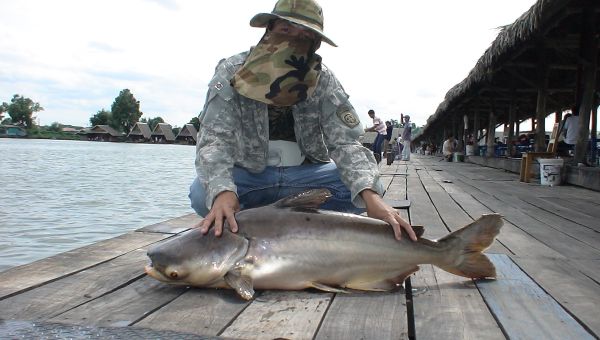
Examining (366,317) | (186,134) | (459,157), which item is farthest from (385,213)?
(186,134)

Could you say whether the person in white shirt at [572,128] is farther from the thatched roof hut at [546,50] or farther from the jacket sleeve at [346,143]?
the jacket sleeve at [346,143]

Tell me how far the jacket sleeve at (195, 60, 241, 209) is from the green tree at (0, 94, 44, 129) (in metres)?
127

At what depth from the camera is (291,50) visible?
2688 millimetres

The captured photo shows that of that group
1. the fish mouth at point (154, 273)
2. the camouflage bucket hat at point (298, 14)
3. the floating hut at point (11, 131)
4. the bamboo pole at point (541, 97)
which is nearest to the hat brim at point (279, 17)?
the camouflage bucket hat at point (298, 14)

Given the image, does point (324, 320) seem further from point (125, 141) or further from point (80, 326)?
point (125, 141)

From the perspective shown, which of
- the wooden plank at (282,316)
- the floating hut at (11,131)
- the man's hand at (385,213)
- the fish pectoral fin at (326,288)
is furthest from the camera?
the floating hut at (11,131)

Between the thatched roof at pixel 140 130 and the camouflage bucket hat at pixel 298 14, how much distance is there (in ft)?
394

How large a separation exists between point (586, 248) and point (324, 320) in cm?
224

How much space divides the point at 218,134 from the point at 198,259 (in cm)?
78

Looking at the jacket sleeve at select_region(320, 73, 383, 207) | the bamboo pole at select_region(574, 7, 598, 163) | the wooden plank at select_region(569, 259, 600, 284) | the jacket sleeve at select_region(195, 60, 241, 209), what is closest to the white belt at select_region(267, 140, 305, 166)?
the jacket sleeve at select_region(320, 73, 383, 207)

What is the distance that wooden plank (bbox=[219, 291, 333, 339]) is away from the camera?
1.68 metres

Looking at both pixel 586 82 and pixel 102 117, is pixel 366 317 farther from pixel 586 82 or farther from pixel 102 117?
pixel 102 117

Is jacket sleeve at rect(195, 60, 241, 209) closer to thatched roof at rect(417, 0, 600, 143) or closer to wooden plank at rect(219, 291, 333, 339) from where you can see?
wooden plank at rect(219, 291, 333, 339)

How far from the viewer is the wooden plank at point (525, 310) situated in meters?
1.73
